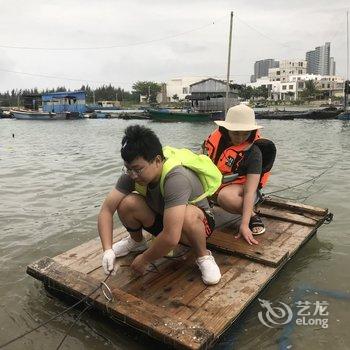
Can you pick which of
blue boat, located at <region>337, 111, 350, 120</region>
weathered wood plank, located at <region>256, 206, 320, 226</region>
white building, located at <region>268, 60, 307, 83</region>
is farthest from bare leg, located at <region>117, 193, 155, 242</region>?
white building, located at <region>268, 60, 307, 83</region>

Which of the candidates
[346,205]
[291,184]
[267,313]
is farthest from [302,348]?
[291,184]

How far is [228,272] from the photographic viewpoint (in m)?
3.35

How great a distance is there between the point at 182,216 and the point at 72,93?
51172 millimetres

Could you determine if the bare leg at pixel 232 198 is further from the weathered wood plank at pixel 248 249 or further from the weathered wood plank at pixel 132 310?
the weathered wood plank at pixel 132 310

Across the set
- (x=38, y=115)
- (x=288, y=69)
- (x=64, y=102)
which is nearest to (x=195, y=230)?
(x=38, y=115)

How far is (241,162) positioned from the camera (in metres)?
4.02

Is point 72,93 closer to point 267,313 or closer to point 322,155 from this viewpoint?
point 322,155

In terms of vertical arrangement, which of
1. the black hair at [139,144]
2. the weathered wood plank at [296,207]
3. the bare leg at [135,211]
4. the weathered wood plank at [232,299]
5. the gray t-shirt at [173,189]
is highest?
the black hair at [139,144]

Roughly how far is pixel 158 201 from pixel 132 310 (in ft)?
2.71

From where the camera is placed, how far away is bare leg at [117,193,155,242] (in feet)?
10.2

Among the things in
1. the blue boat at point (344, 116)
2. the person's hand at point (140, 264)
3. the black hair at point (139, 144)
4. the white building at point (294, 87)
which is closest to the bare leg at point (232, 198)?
the person's hand at point (140, 264)

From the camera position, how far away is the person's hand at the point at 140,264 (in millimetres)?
3110

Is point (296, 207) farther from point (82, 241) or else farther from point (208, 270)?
point (82, 241)

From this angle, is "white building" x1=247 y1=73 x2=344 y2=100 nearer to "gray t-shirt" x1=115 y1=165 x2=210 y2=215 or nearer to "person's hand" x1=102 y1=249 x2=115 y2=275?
"gray t-shirt" x1=115 y1=165 x2=210 y2=215
